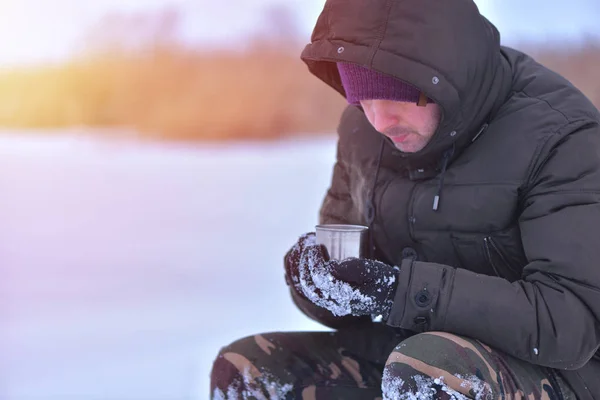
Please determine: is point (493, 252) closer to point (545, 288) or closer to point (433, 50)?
point (545, 288)

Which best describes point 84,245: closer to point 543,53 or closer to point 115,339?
point 115,339

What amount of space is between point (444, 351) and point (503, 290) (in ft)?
0.43

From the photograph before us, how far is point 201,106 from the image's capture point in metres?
1.94

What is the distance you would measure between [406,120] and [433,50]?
5.3 inches

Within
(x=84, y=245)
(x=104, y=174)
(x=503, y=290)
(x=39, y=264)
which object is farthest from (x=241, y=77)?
(x=503, y=290)

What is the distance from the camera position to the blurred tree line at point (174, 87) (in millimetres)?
1810

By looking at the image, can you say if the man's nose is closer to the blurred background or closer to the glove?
the glove

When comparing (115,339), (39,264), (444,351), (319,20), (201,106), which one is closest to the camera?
(444,351)

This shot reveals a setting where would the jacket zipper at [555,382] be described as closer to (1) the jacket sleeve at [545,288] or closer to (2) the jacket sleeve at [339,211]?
(1) the jacket sleeve at [545,288]

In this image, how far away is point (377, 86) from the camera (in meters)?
0.98

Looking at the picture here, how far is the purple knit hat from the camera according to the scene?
37.9 inches

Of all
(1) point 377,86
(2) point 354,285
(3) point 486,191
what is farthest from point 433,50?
(2) point 354,285

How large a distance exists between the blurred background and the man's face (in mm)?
819

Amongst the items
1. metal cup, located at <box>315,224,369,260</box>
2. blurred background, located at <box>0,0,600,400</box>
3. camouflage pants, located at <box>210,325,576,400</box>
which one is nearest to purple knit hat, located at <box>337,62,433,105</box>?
metal cup, located at <box>315,224,369,260</box>
